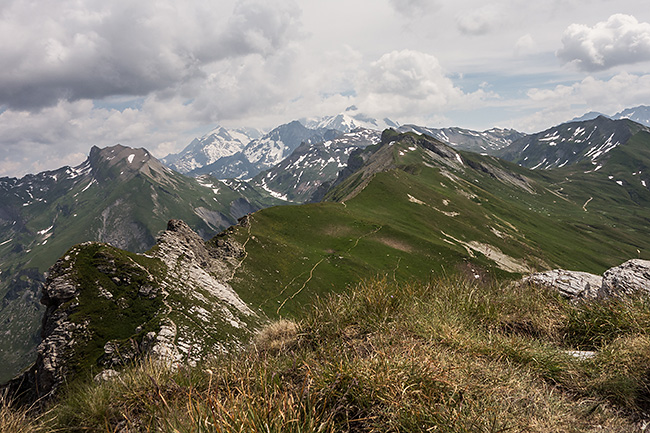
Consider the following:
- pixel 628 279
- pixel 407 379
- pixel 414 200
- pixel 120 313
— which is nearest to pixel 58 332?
pixel 120 313

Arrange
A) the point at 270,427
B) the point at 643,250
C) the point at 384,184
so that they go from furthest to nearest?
the point at 643,250 → the point at 384,184 → the point at 270,427

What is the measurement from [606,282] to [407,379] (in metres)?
8.48

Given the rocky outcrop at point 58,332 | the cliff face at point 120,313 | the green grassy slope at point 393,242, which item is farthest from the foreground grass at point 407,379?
the rocky outcrop at point 58,332

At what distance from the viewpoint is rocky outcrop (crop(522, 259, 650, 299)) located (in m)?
8.16

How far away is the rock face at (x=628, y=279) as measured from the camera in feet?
26.4

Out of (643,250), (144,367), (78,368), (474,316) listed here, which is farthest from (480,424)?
(643,250)

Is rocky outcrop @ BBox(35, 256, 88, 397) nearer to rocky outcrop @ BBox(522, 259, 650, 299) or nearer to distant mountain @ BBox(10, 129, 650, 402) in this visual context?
distant mountain @ BBox(10, 129, 650, 402)

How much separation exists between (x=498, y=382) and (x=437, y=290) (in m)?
4.02

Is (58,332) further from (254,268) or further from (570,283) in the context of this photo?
(570,283)

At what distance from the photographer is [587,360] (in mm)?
5094

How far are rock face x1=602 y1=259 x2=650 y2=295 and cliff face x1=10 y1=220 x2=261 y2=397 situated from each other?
75.8 feet

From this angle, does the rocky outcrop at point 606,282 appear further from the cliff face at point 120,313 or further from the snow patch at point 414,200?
the snow patch at point 414,200

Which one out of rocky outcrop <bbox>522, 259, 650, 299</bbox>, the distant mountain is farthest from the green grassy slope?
rocky outcrop <bbox>522, 259, 650, 299</bbox>

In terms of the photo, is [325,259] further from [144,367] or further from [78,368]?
[144,367]
